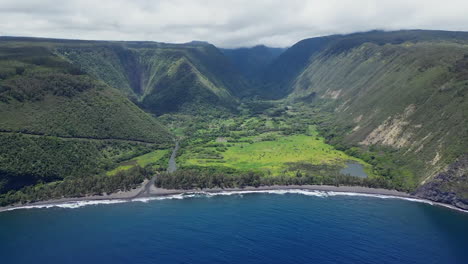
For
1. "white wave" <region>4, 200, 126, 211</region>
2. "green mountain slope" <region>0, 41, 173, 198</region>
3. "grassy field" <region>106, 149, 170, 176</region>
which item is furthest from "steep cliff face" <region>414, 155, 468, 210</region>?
"green mountain slope" <region>0, 41, 173, 198</region>

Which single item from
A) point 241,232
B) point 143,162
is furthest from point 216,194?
Result: point 143,162

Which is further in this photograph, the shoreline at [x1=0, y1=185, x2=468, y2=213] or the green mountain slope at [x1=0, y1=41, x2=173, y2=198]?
the green mountain slope at [x1=0, y1=41, x2=173, y2=198]

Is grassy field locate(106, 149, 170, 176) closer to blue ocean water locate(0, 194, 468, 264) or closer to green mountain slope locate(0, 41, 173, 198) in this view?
green mountain slope locate(0, 41, 173, 198)

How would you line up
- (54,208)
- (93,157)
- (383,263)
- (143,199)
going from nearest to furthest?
(383,263) → (54,208) → (143,199) → (93,157)

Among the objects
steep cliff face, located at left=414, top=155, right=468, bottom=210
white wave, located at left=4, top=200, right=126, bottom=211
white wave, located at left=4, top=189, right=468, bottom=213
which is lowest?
white wave, located at left=4, top=189, right=468, bottom=213

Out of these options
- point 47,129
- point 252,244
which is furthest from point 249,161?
point 47,129

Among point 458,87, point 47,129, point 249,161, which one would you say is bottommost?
point 249,161

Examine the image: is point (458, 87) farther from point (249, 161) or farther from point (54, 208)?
point (54, 208)
